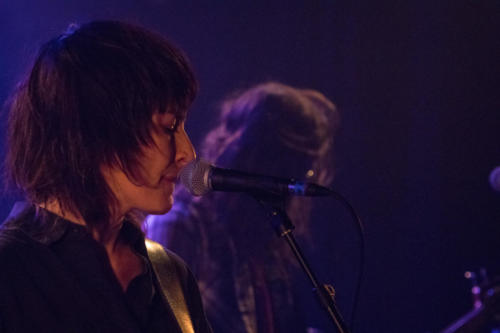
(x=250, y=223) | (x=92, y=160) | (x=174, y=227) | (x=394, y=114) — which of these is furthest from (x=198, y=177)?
(x=394, y=114)

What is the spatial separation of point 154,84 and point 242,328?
1.48 meters

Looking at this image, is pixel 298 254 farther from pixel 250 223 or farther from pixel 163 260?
pixel 250 223

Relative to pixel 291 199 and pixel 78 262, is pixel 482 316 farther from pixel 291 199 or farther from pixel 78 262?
pixel 78 262

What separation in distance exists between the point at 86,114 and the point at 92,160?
113 mm

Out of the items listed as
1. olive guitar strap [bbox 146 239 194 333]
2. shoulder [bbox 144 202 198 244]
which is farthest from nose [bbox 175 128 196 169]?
shoulder [bbox 144 202 198 244]

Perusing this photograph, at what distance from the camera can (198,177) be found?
4.48ft

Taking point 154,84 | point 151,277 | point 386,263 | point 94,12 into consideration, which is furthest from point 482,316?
point 94,12

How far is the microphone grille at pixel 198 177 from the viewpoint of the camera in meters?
1.37

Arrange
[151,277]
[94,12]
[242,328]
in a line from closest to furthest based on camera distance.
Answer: [151,277] → [242,328] → [94,12]

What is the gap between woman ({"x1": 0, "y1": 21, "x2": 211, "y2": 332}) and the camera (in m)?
1.25

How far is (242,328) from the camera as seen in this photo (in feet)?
8.26

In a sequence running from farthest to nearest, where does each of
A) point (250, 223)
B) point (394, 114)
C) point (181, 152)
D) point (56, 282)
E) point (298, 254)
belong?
point (394, 114), point (250, 223), point (181, 152), point (298, 254), point (56, 282)

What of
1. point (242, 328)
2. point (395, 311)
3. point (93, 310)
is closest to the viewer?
point (93, 310)

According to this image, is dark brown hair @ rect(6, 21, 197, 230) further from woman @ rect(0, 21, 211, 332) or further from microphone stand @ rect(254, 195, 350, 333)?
microphone stand @ rect(254, 195, 350, 333)
